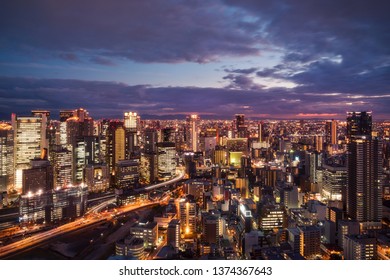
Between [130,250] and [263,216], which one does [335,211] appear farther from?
[130,250]

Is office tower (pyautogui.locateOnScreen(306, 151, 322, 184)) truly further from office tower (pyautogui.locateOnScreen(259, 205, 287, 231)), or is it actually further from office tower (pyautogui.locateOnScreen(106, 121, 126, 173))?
office tower (pyautogui.locateOnScreen(106, 121, 126, 173))

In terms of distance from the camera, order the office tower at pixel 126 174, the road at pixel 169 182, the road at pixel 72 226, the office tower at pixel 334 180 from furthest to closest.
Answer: the office tower at pixel 126 174 → the road at pixel 169 182 → the office tower at pixel 334 180 → the road at pixel 72 226

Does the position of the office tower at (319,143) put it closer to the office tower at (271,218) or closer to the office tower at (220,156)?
the office tower at (271,218)

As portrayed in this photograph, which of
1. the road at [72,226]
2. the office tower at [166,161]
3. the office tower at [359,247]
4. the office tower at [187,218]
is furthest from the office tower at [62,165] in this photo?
the office tower at [359,247]

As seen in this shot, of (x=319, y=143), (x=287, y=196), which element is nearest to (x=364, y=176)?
(x=287, y=196)

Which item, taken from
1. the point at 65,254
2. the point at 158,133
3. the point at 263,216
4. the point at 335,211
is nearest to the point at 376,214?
the point at 335,211

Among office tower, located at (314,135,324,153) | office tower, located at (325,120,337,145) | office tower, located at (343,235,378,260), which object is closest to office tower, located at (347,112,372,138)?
office tower, located at (325,120,337,145)
